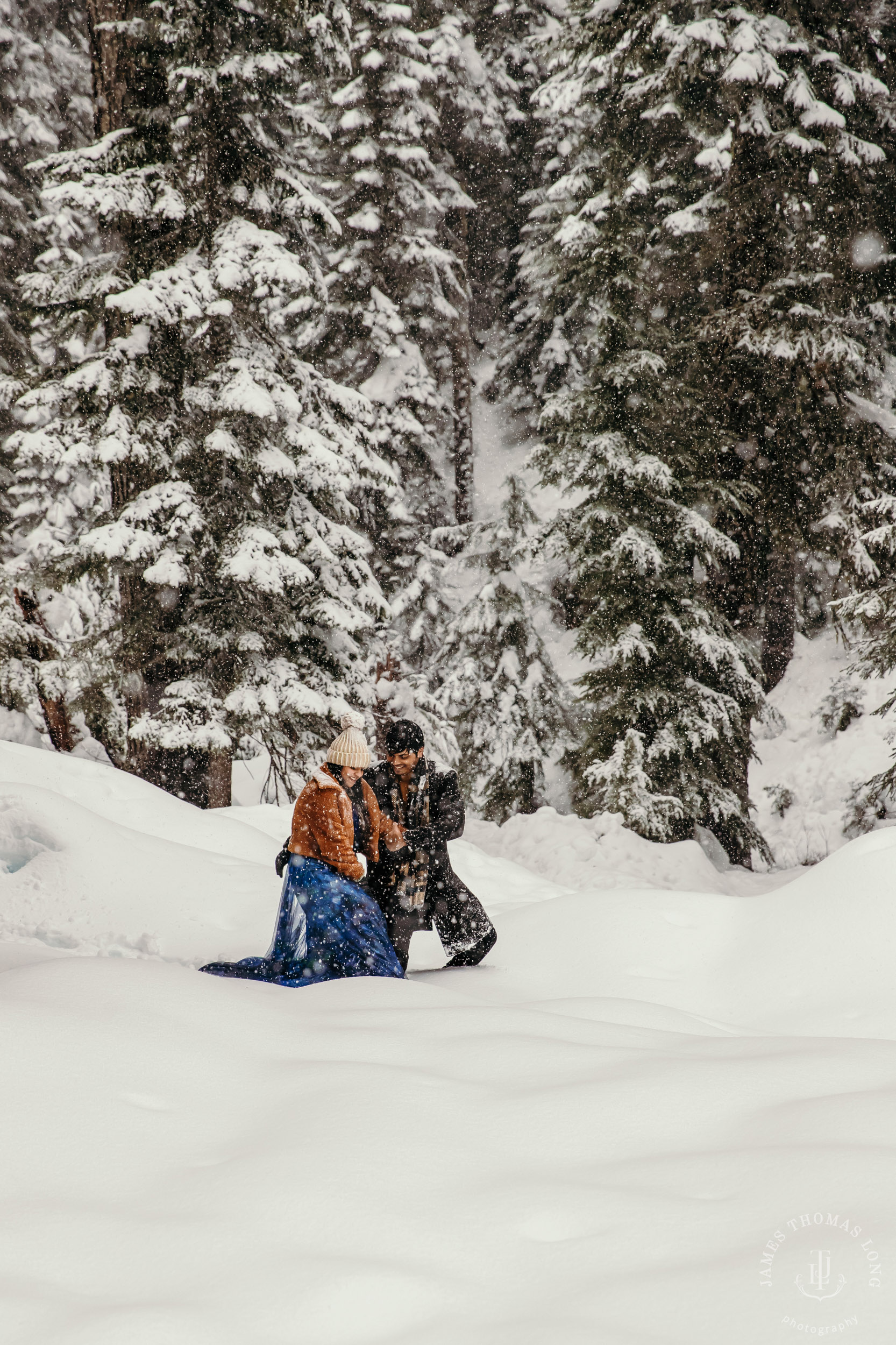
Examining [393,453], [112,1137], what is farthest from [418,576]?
[112,1137]

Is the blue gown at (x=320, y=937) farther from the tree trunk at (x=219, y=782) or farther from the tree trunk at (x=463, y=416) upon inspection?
the tree trunk at (x=463, y=416)

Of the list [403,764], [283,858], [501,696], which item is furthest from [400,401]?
[283,858]

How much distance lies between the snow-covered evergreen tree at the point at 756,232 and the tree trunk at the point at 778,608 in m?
0.10

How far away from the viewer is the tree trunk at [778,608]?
1253 cm

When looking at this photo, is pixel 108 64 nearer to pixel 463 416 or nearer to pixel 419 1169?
pixel 419 1169

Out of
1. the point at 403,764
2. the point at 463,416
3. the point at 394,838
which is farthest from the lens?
the point at 463,416

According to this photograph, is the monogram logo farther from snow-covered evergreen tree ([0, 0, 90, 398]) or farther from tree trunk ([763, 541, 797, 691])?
snow-covered evergreen tree ([0, 0, 90, 398])

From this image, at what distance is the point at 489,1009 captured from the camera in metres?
3.77

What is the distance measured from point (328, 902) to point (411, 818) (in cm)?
81

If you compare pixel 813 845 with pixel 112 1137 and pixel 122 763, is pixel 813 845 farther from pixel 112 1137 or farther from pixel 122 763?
pixel 112 1137

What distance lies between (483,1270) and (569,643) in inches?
805

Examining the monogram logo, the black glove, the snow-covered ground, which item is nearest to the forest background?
the black glove

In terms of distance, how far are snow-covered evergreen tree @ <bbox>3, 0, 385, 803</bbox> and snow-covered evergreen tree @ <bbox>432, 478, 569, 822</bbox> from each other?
5.29m

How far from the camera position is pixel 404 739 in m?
5.50
